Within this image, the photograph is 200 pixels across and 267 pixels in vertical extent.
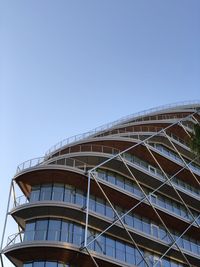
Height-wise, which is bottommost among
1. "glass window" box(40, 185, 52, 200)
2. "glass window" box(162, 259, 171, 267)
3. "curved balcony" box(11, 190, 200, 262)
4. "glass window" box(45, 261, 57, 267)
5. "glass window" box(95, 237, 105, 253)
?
"glass window" box(45, 261, 57, 267)

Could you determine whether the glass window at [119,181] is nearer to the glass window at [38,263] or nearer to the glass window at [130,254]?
the glass window at [130,254]

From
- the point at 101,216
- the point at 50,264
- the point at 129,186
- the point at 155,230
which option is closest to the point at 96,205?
the point at 101,216

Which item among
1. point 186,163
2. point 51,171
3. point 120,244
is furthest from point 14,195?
point 186,163

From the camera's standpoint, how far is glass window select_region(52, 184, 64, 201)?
114 ft

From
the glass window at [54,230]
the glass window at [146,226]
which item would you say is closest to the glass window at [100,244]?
the glass window at [54,230]

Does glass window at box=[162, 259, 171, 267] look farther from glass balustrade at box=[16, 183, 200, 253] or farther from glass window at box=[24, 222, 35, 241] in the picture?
glass window at box=[24, 222, 35, 241]

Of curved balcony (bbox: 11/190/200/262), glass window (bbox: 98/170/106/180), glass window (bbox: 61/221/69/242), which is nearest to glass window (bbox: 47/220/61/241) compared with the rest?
glass window (bbox: 61/221/69/242)

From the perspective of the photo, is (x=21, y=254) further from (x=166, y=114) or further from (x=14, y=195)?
(x=166, y=114)

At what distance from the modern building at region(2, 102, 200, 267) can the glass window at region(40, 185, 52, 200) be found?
0.08m

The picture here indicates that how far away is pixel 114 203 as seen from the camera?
1500 inches

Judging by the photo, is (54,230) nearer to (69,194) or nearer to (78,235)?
(78,235)

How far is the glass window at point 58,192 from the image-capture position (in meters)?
34.8

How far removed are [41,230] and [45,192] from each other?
10.7ft

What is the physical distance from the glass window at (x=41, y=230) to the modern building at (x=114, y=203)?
0.22 feet
